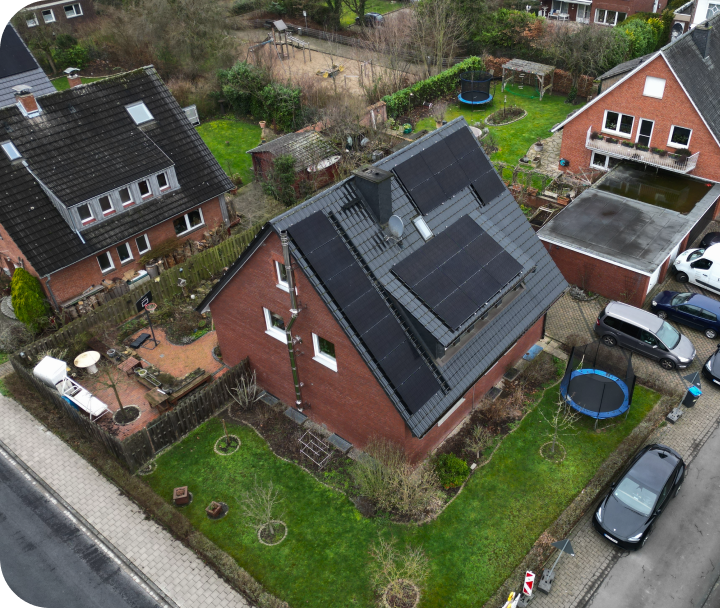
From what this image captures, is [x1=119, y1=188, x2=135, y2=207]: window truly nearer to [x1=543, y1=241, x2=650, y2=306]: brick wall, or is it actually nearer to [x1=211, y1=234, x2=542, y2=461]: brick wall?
[x1=211, y1=234, x2=542, y2=461]: brick wall

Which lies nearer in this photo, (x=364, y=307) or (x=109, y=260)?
(x=364, y=307)

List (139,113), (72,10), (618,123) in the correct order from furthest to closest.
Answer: (72,10)
(618,123)
(139,113)

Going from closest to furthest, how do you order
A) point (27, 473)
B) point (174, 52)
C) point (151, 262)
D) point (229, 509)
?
point (229, 509) → point (27, 473) → point (151, 262) → point (174, 52)

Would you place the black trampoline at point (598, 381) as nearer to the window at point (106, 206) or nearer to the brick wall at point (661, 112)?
the brick wall at point (661, 112)

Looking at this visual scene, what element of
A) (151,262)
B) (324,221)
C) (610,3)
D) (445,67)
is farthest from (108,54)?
(324,221)

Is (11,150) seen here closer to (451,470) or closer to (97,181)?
(97,181)

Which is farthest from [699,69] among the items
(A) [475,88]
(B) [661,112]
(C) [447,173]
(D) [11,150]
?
(D) [11,150]

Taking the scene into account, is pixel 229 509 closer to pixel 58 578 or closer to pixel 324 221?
pixel 58 578
